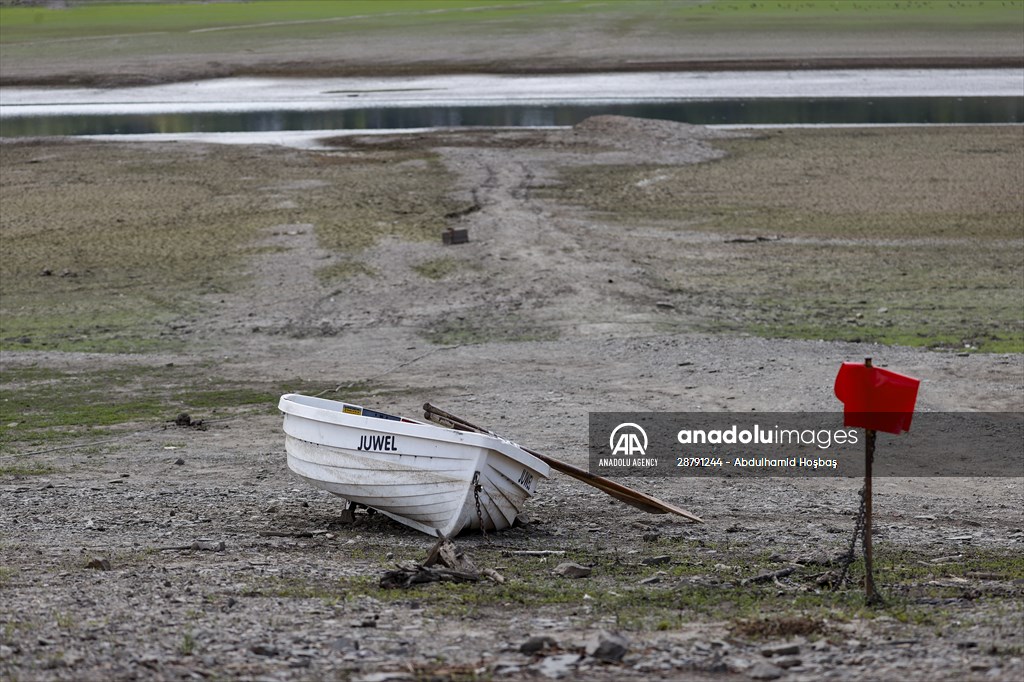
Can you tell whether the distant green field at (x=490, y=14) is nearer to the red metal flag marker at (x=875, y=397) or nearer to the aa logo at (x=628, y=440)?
the aa logo at (x=628, y=440)

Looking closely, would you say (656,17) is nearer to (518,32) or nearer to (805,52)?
(518,32)

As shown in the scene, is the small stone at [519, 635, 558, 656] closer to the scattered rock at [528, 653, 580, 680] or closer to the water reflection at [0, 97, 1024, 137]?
the scattered rock at [528, 653, 580, 680]

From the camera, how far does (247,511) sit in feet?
42.0

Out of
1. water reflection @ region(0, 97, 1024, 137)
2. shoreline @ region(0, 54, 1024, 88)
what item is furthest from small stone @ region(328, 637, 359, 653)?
shoreline @ region(0, 54, 1024, 88)

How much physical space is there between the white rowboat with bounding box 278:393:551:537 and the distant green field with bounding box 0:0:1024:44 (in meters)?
65.6

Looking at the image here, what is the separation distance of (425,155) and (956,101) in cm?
2252

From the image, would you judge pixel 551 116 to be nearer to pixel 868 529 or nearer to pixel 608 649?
pixel 868 529

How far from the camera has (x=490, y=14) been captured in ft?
291

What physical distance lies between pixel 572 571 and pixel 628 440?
5.21 metres

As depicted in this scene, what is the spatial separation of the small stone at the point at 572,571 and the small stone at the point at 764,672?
2.68 m

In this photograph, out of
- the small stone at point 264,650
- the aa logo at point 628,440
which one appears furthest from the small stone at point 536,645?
the aa logo at point 628,440

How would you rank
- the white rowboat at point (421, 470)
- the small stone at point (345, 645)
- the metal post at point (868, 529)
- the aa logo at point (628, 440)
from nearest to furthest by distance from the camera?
the small stone at point (345, 645) < the metal post at point (868, 529) < the white rowboat at point (421, 470) < the aa logo at point (628, 440)

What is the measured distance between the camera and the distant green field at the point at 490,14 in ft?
250

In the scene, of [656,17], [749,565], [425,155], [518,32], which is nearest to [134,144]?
[425,155]
